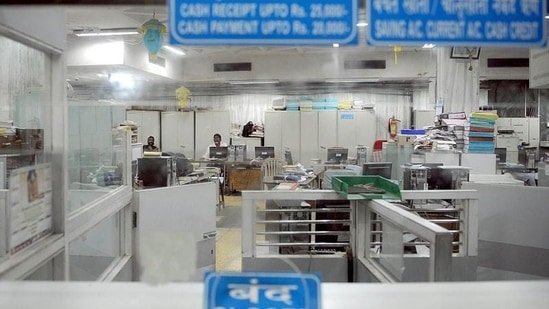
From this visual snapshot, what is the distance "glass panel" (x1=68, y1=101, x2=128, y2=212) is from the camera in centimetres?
243

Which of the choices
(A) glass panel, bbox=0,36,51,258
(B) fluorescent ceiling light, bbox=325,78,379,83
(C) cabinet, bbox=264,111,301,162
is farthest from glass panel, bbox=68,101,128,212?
(B) fluorescent ceiling light, bbox=325,78,379,83

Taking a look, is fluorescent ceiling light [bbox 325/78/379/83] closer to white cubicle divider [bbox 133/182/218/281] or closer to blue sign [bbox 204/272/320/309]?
white cubicle divider [bbox 133/182/218/281]

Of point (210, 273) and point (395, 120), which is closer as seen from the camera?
point (210, 273)

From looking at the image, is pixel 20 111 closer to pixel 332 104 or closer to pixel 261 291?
pixel 261 291

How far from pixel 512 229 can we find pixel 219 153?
5929 millimetres

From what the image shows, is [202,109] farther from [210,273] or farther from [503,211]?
[210,273]

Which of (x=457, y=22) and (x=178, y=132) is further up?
(x=457, y=22)

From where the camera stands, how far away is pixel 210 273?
916 millimetres

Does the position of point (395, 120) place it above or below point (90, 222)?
above

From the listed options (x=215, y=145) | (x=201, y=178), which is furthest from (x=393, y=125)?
(x=201, y=178)

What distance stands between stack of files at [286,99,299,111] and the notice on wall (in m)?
7.80

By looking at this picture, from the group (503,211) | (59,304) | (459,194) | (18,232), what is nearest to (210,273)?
(59,304)

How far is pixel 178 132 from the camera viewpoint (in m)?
9.23

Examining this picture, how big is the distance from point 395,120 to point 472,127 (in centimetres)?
499
